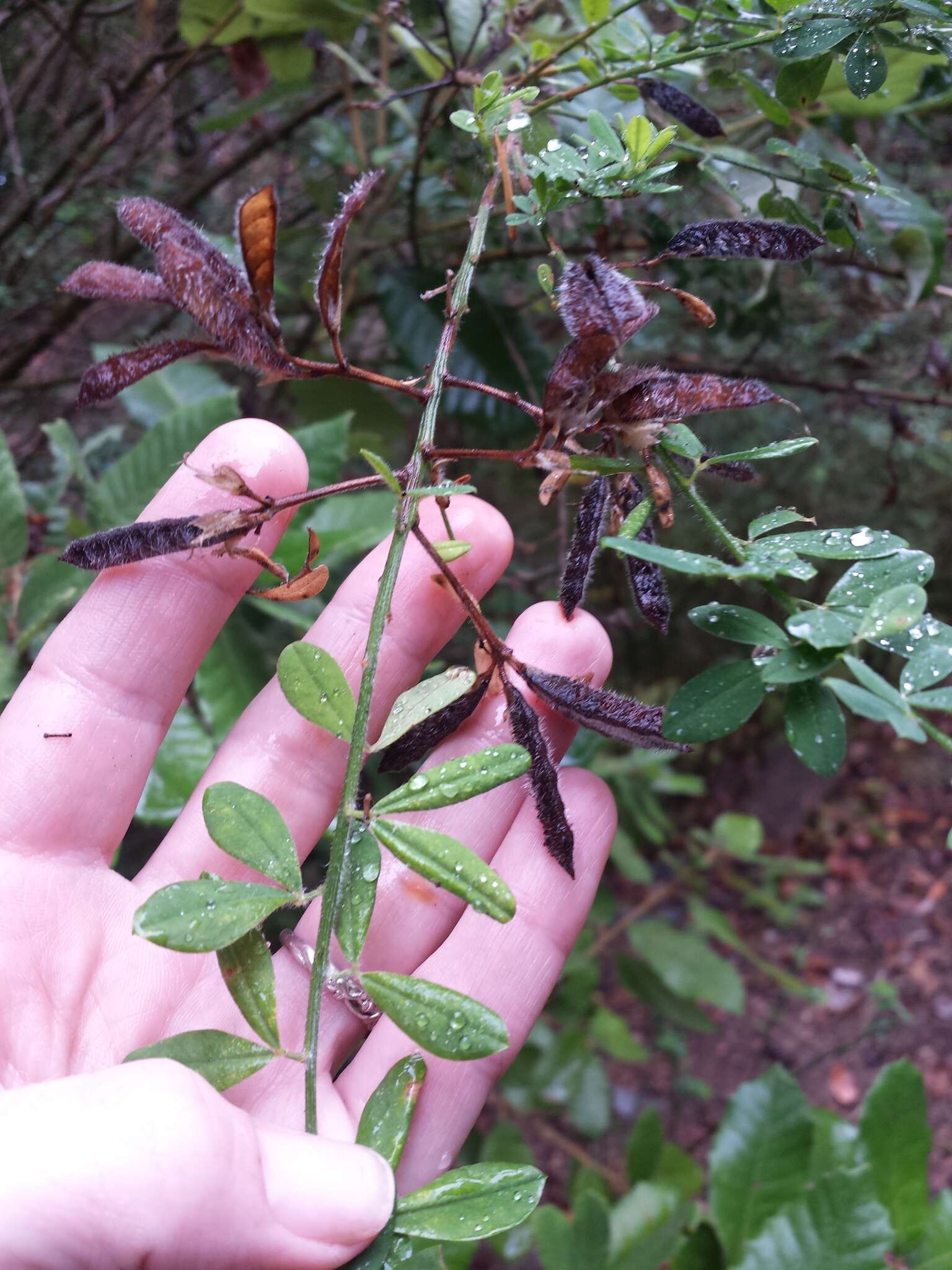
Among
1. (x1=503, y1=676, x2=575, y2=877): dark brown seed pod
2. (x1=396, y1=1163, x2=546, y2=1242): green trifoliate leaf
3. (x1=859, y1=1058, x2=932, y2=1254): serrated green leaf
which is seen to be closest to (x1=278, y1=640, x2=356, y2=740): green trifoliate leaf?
(x1=503, y1=676, x2=575, y2=877): dark brown seed pod

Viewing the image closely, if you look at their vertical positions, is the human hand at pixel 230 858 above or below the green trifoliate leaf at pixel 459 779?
below

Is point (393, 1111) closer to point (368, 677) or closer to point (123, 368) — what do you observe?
point (368, 677)

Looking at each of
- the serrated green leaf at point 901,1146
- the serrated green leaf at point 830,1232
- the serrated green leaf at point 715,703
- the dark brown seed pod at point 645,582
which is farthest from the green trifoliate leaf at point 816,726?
the serrated green leaf at point 901,1146

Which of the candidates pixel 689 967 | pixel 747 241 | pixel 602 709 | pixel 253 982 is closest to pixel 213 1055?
pixel 253 982

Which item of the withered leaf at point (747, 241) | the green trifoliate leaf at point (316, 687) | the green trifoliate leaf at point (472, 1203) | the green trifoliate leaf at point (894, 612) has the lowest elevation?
the green trifoliate leaf at point (472, 1203)

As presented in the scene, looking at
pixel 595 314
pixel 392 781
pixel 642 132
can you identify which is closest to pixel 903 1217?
pixel 392 781

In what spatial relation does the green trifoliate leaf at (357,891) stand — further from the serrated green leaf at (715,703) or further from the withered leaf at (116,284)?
the withered leaf at (116,284)
